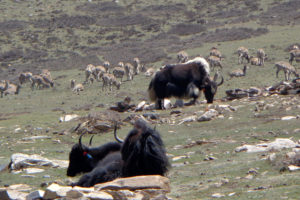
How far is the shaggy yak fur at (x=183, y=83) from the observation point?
2192 centimetres

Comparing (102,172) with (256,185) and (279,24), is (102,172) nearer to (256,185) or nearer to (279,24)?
(256,185)

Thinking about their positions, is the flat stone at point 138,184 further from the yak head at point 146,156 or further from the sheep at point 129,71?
the sheep at point 129,71

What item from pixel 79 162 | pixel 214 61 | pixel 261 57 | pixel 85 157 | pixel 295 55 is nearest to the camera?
pixel 85 157

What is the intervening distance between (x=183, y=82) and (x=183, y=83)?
37 millimetres

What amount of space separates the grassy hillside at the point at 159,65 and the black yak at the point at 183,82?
1.80 metres

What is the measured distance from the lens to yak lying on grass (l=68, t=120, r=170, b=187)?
8609 millimetres

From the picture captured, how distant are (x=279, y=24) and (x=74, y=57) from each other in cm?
1660

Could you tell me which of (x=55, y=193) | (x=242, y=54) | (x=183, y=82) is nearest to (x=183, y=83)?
(x=183, y=82)

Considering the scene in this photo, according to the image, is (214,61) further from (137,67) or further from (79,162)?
(79,162)

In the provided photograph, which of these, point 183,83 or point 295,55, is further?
point 295,55

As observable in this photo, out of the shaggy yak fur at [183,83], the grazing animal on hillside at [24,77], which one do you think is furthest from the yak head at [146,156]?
the grazing animal on hillside at [24,77]

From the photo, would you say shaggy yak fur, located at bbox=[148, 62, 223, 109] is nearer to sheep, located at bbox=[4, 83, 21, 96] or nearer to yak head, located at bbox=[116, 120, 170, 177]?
yak head, located at bbox=[116, 120, 170, 177]

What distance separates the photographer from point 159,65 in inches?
1517

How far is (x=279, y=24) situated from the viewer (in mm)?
47656
